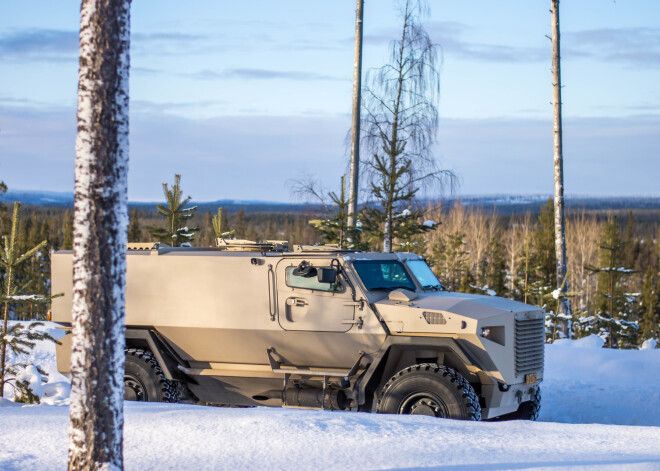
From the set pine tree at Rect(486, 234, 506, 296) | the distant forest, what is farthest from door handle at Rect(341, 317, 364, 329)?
pine tree at Rect(486, 234, 506, 296)

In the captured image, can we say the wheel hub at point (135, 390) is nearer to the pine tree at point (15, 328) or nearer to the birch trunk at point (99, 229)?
the pine tree at point (15, 328)

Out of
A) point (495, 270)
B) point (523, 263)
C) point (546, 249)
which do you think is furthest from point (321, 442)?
point (495, 270)

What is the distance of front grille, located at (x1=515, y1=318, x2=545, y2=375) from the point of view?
908 cm

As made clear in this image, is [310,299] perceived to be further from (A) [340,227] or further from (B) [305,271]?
(A) [340,227]

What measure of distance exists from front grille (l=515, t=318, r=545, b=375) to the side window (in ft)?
7.03

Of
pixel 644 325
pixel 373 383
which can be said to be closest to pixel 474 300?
pixel 373 383

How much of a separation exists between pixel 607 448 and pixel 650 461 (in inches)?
21.2

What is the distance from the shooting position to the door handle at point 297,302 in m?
9.45

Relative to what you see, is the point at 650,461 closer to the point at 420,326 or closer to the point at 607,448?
the point at 607,448

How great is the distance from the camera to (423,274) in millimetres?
10164

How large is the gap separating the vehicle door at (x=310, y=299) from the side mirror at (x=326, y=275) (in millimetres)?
52

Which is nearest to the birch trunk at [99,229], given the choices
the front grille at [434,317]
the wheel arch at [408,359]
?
the wheel arch at [408,359]

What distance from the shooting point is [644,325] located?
56812 millimetres

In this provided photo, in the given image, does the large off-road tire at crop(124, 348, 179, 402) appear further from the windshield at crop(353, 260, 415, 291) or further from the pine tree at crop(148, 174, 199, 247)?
the pine tree at crop(148, 174, 199, 247)
